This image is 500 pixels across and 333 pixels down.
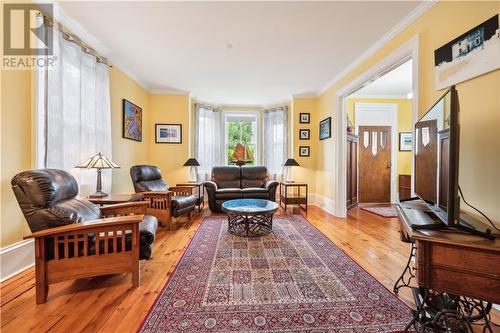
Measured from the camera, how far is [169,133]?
4766 mm

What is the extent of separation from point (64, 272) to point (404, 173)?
6432mm

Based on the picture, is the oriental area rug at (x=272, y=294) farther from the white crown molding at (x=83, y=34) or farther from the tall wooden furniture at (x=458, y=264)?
the white crown molding at (x=83, y=34)

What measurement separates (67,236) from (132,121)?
279 cm

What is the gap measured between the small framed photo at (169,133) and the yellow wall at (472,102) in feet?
13.9

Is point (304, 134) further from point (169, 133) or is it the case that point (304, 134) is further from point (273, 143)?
point (169, 133)

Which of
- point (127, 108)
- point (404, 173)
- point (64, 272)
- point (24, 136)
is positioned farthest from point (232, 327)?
point (404, 173)

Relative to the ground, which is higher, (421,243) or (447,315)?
(421,243)

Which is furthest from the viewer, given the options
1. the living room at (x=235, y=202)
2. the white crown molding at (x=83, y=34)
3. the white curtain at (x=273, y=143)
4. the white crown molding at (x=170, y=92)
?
the white curtain at (x=273, y=143)

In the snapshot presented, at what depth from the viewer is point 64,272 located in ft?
5.19

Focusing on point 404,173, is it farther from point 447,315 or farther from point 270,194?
point 447,315

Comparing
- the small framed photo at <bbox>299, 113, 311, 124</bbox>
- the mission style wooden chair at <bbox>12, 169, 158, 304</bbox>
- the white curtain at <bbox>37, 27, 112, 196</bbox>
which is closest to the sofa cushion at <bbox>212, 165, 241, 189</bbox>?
the small framed photo at <bbox>299, 113, 311, 124</bbox>

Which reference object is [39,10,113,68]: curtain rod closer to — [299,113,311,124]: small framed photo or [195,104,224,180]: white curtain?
[195,104,224,180]: white curtain

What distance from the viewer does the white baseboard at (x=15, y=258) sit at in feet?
5.84

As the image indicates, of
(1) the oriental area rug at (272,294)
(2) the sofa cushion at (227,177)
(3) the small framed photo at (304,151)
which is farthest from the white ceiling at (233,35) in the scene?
(1) the oriental area rug at (272,294)
